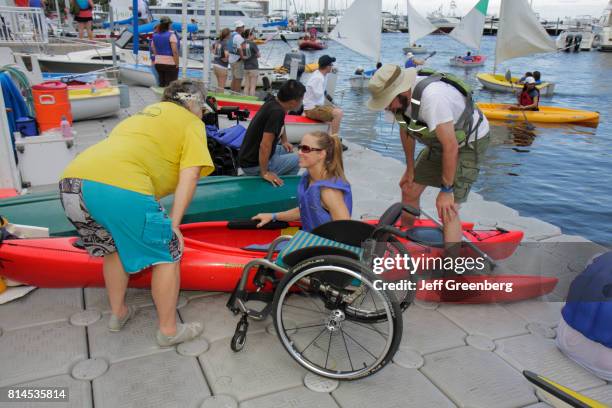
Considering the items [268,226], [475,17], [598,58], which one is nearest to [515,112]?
[475,17]

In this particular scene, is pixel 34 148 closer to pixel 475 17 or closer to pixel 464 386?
pixel 464 386

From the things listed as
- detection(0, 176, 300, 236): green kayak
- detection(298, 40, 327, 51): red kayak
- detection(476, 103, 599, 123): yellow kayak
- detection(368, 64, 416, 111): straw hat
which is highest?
detection(298, 40, 327, 51): red kayak

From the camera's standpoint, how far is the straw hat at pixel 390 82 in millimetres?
3414

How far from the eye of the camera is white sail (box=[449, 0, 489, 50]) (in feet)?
71.0

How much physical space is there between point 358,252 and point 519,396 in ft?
4.13

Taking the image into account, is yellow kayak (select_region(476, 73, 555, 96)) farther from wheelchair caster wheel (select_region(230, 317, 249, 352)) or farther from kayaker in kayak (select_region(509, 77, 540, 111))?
wheelchair caster wheel (select_region(230, 317, 249, 352))

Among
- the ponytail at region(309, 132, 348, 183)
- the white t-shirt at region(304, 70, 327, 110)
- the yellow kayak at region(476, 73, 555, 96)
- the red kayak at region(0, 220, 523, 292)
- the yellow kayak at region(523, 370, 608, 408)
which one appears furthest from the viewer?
the yellow kayak at region(476, 73, 555, 96)

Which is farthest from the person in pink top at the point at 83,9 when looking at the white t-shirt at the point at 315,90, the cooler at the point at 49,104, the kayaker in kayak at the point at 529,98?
the kayaker in kayak at the point at 529,98

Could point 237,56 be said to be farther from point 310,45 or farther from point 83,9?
point 310,45

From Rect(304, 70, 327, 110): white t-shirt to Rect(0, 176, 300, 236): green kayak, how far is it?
449cm

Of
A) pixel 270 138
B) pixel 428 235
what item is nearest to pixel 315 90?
pixel 270 138

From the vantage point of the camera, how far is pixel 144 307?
3410mm

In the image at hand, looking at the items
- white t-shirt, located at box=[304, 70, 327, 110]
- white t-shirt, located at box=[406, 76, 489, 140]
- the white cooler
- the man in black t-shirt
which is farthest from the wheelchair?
white t-shirt, located at box=[304, 70, 327, 110]

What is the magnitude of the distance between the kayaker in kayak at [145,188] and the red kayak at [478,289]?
1.93m
